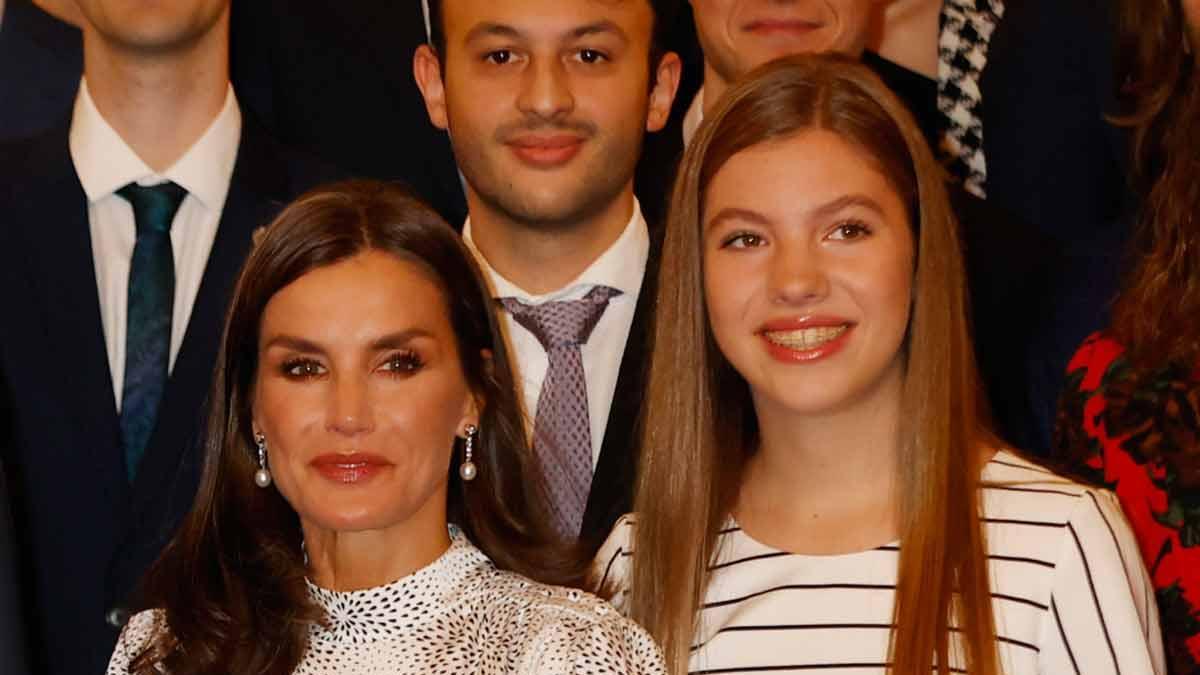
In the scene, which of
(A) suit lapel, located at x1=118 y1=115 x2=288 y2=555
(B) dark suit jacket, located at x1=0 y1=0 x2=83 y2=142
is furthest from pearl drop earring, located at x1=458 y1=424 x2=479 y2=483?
(B) dark suit jacket, located at x1=0 y1=0 x2=83 y2=142

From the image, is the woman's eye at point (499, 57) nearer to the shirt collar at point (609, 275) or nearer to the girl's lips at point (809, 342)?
the shirt collar at point (609, 275)

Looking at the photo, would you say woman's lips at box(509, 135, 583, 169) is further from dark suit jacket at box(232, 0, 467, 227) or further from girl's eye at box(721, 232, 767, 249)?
girl's eye at box(721, 232, 767, 249)

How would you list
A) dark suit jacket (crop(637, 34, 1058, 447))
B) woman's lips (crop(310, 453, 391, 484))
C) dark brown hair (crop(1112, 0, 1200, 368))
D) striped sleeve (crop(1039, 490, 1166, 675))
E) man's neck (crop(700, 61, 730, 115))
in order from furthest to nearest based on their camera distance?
man's neck (crop(700, 61, 730, 115)) → dark suit jacket (crop(637, 34, 1058, 447)) → dark brown hair (crop(1112, 0, 1200, 368)) → woman's lips (crop(310, 453, 391, 484)) → striped sleeve (crop(1039, 490, 1166, 675))

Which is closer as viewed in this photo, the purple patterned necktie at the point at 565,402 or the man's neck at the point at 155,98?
the purple patterned necktie at the point at 565,402

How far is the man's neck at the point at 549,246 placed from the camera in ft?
11.4

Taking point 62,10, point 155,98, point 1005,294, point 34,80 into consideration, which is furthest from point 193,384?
point 1005,294

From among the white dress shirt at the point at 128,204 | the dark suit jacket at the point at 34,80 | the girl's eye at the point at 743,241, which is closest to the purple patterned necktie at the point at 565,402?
the white dress shirt at the point at 128,204

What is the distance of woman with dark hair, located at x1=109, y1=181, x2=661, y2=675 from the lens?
2791 mm

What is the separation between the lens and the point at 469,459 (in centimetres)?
294

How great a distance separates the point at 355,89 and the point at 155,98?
0.38 meters

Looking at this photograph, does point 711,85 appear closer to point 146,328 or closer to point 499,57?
point 499,57

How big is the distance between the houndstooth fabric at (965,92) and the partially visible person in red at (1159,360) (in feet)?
1.49

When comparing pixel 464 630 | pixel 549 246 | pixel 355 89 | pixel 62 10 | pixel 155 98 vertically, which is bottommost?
pixel 464 630

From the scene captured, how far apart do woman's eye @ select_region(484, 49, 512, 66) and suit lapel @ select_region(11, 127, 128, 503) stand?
613 millimetres
